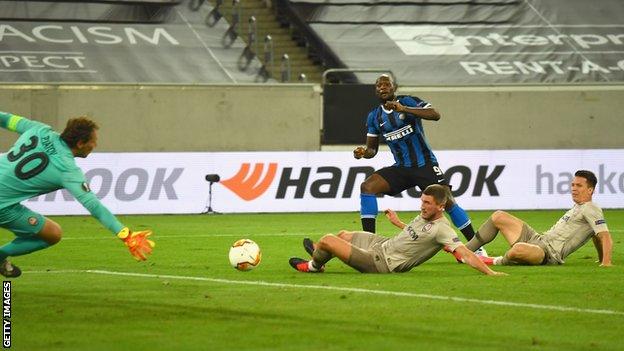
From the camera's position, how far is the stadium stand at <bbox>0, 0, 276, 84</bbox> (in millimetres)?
27922

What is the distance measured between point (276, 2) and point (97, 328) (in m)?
24.3

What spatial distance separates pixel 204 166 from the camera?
24.3 meters

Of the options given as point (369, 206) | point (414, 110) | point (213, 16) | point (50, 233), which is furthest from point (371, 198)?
point (213, 16)

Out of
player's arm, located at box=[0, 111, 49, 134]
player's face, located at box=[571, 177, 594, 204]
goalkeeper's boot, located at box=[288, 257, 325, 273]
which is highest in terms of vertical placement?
player's arm, located at box=[0, 111, 49, 134]

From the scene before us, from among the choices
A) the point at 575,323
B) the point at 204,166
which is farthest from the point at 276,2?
the point at 575,323

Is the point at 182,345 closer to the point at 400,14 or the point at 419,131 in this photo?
the point at 419,131

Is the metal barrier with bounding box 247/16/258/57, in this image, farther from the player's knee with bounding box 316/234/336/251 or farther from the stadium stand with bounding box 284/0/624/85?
the player's knee with bounding box 316/234/336/251

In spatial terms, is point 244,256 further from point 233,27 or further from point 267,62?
point 233,27

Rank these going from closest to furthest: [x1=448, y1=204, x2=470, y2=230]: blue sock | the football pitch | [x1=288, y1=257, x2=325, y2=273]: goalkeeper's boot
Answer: the football pitch, [x1=288, y1=257, x2=325, y2=273]: goalkeeper's boot, [x1=448, y1=204, x2=470, y2=230]: blue sock

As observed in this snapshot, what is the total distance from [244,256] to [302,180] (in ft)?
38.0

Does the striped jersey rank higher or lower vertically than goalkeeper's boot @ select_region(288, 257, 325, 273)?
higher

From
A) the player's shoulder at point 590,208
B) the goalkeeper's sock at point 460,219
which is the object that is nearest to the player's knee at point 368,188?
the goalkeeper's sock at point 460,219

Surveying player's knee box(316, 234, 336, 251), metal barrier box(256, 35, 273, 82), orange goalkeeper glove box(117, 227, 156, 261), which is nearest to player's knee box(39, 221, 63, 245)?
orange goalkeeper glove box(117, 227, 156, 261)

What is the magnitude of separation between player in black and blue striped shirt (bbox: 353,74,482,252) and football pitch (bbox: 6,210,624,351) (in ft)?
2.84
